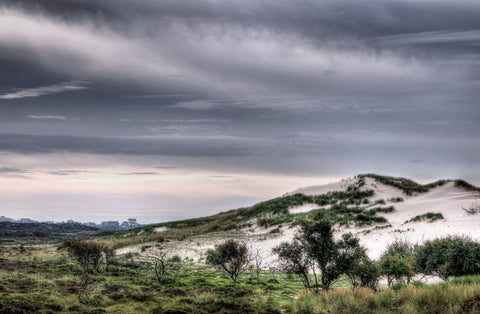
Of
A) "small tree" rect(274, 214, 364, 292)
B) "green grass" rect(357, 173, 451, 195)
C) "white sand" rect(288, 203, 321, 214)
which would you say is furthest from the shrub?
"white sand" rect(288, 203, 321, 214)

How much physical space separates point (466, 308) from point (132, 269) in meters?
28.0

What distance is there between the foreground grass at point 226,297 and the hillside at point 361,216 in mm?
8263

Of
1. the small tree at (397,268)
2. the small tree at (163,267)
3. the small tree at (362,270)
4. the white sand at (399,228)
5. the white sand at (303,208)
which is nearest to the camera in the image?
the small tree at (362,270)

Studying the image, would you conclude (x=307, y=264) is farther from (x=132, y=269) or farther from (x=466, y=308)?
(x=132, y=269)

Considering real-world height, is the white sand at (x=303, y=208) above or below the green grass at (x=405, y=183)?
below

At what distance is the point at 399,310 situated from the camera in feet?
38.0

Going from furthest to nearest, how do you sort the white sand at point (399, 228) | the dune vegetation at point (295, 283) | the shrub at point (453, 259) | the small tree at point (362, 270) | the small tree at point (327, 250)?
the white sand at point (399, 228), the small tree at point (362, 270), the small tree at point (327, 250), the shrub at point (453, 259), the dune vegetation at point (295, 283)

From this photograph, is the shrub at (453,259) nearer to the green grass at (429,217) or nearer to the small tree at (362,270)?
the small tree at (362,270)

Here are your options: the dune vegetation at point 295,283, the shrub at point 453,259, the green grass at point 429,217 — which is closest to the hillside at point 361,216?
the green grass at point 429,217

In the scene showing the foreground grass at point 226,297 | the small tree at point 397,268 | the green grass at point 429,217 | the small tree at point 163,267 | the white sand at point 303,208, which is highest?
the white sand at point 303,208

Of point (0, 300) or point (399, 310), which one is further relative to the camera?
point (0, 300)

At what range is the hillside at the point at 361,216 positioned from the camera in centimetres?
3091

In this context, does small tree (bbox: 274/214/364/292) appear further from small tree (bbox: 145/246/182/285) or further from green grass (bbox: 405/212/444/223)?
green grass (bbox: 405/212/444/223)

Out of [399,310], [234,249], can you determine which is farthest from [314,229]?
[234,249]
